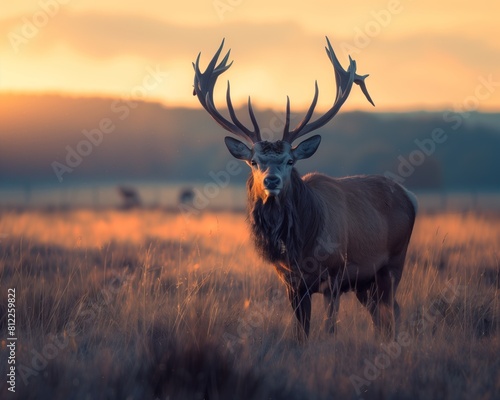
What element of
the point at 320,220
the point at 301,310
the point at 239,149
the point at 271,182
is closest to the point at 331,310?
the point at 301,310

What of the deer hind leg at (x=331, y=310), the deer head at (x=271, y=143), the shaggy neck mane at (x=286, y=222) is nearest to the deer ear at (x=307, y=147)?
the deer head at (x=271, y=143)

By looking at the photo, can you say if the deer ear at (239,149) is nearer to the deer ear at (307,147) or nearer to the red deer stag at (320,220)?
the red deer stag at (320,220)

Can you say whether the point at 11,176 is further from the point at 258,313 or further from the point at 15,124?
the point at 258,313

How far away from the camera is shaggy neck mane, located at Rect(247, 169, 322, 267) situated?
614 centimetres

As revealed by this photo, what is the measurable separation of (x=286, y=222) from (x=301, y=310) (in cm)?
76

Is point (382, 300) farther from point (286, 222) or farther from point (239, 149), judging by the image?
point (239, 149)

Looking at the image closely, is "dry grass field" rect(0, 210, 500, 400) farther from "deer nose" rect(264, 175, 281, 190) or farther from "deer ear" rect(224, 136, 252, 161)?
"deer ear" rect(224, 136, 252, 161)

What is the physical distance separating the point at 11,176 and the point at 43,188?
291 inches

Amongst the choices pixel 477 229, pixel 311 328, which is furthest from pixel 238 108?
pixel 311 328

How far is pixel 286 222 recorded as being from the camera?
6180 mm

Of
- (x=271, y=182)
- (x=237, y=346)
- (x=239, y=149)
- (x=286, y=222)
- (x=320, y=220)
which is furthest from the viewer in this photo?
(x=239, y=149)

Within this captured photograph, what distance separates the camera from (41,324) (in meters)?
5.78

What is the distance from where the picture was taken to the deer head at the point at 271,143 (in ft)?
19.7

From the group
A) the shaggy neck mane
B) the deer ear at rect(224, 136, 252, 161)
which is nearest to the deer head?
the deer ear at rect(224, 136, 252, 161)
